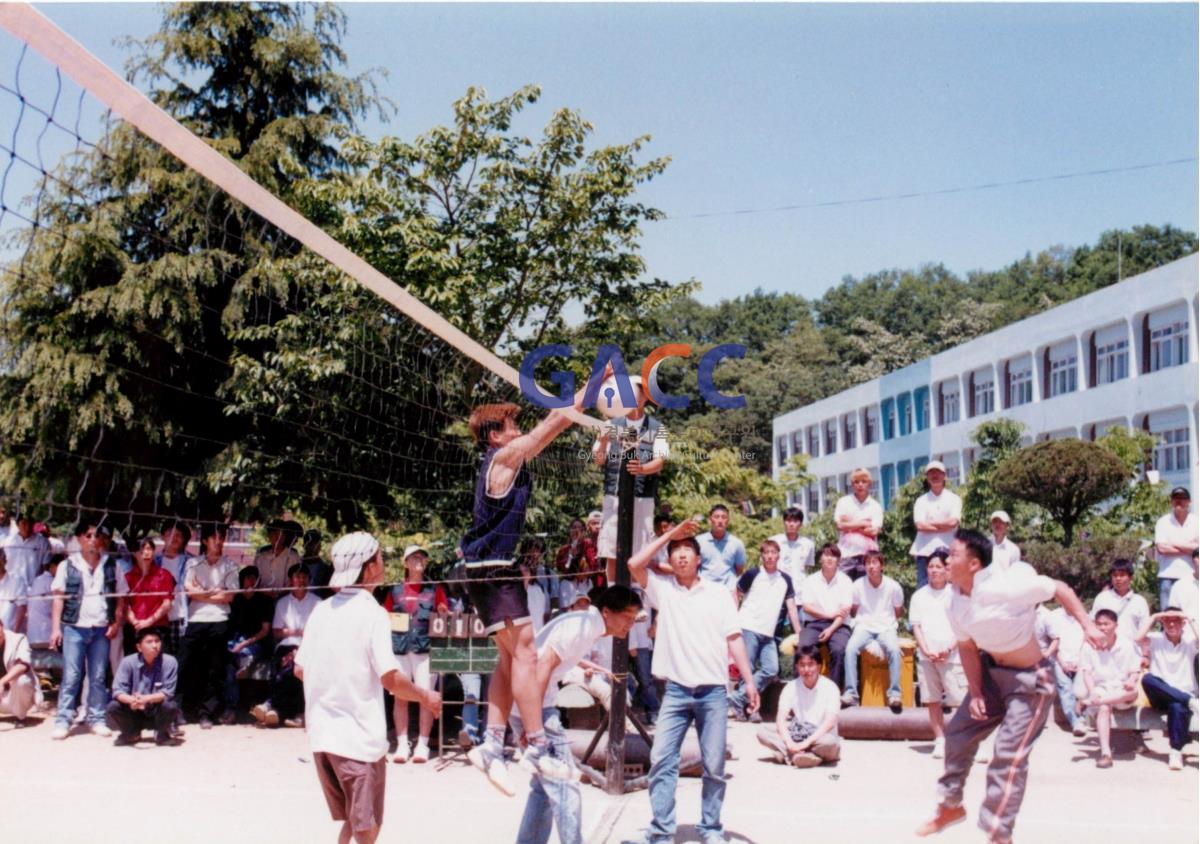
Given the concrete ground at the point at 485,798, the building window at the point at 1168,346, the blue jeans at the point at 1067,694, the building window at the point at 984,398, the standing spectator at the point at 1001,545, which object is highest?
the building window at the point at 984,398

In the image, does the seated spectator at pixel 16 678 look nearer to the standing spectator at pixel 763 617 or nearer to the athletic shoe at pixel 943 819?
the standing spectator at pixel 763 617

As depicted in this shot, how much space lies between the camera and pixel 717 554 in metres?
12.0

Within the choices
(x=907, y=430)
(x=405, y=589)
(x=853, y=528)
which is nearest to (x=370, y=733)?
(x=405, y=589)

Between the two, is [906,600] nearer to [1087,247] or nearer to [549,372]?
[549,372]

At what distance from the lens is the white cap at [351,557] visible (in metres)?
5.91

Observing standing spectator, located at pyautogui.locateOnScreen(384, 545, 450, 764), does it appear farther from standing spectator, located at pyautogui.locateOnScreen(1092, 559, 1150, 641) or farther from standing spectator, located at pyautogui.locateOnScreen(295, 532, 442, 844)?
standing spectator, located at pyautogui.locateOnScreen(1092, 559, 1150, 641)

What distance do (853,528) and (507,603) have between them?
6391mm

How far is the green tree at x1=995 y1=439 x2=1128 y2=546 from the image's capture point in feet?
80.9

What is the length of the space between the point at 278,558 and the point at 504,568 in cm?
563

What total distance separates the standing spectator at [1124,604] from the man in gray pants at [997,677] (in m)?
4.30

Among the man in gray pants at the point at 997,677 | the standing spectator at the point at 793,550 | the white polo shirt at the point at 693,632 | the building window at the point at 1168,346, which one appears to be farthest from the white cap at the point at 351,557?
the building window at the point at 1168,346

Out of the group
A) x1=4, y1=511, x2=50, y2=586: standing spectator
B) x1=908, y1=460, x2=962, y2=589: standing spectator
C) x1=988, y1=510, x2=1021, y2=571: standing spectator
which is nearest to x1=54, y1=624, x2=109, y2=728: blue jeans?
x1=4, y1=511, x2=50, y2=586: standing spectator

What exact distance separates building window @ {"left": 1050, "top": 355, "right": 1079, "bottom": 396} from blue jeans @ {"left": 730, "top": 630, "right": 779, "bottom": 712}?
2811 cm

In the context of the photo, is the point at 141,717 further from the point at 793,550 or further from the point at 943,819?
the point at 943,819
